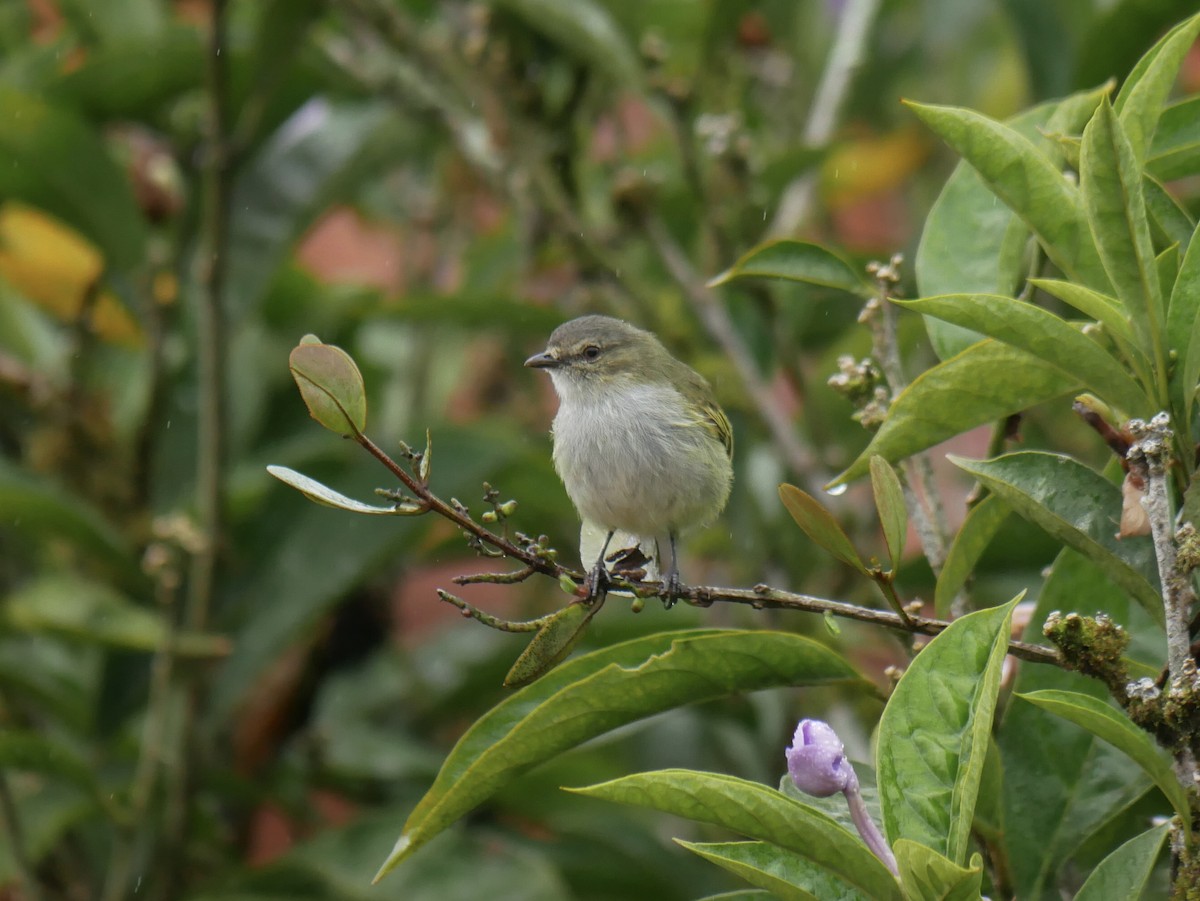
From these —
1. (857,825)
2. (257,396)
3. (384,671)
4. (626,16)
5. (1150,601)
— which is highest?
(626,16)

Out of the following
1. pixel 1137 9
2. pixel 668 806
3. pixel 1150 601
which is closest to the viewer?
pixel 668 806

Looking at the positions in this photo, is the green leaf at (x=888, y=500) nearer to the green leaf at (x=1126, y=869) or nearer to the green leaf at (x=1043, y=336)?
the green leaf at (x=1043, y=336)

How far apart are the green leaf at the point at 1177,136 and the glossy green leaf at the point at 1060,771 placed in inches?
21.4

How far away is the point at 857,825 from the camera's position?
1.52m

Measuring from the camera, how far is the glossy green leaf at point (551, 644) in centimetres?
162

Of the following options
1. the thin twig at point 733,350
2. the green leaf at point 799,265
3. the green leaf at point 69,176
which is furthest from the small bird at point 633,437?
the green leaf at point 69,176

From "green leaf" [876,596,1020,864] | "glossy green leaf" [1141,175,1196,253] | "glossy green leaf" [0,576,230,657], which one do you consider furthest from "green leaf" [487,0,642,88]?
"green leaf" [876,596,1020,864]

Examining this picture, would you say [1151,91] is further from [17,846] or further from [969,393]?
[17,846]

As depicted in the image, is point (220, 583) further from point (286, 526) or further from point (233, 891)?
point (233, 891)

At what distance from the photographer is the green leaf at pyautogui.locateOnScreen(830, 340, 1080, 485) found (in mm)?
1619

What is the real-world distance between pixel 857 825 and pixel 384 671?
3.02m

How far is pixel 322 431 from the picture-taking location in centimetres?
405

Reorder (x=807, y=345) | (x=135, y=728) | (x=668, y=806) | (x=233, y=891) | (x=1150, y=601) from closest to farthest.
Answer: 1. (x=668, y=806)
2. (x=1150, y=601)
3. (x=233, y=891)
4. (x=135, y=728)
5. (x=807, y=345)

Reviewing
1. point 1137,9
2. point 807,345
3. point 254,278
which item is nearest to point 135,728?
point 254,278
